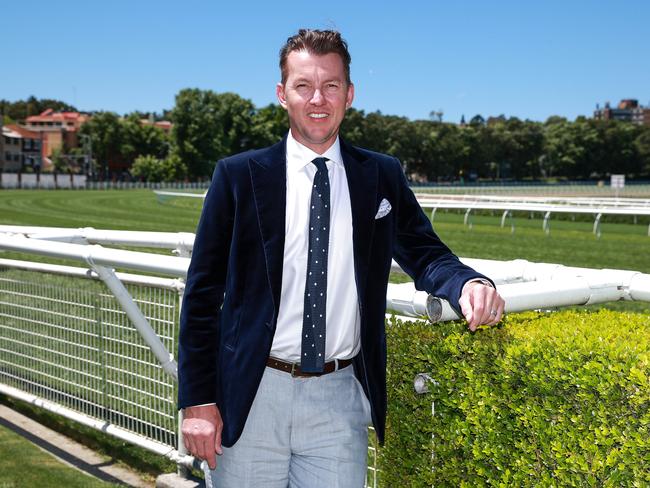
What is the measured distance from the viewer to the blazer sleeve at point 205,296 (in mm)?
2148

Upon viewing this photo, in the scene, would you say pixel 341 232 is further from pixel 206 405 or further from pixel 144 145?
pixel 144 145

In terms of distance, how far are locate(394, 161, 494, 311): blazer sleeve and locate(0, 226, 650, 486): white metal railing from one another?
159mm

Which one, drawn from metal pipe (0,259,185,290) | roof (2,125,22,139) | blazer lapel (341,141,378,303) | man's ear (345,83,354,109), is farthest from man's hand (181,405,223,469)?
roof (2,125,22,139)

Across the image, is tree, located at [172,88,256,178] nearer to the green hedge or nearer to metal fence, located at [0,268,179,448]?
metal fence, located at [0,268,179,448]

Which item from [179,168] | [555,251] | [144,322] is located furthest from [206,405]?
[179,168]

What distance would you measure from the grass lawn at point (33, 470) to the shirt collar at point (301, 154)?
8.84 feet

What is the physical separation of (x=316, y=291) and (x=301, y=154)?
1.35 feet

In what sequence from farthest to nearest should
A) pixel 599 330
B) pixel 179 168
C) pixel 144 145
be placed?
pixel 144 145, pixel 179 168, pixel 599 330

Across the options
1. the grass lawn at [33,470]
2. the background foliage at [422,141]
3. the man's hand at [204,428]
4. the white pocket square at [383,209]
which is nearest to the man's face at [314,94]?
the white pocket square at [383,209]

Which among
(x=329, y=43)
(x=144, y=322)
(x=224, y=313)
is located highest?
(x=329, y=43)

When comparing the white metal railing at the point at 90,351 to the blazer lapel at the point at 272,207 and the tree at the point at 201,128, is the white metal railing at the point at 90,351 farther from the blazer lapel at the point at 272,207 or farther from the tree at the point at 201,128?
the tree at the point at 201,128

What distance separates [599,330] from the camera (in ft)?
6.95

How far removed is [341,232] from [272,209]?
214mm

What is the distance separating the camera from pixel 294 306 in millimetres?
2152
